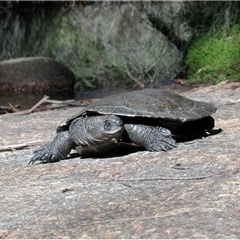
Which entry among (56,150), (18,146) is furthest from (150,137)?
(18,146)

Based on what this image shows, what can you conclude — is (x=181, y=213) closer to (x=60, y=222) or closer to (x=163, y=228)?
(x=163, y=228)

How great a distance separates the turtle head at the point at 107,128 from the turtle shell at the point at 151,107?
0.06 m

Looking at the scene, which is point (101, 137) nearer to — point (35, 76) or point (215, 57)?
point (215, 57)

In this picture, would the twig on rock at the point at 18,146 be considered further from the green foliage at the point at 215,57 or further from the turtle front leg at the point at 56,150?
the green foliage at the point at 215,57

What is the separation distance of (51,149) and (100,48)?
9.05 metres

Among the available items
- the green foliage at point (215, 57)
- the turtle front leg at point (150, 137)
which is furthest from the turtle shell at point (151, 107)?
the green foliage at point (215, 57)

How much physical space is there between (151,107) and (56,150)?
823 millimetres

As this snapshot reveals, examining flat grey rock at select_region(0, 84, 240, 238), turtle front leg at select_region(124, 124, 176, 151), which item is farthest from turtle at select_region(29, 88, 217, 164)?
flat grey rock at select_region(0, 84, 240, 238)

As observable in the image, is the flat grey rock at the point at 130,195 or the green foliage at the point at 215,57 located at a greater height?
the flat grey rock at the point at 130,195

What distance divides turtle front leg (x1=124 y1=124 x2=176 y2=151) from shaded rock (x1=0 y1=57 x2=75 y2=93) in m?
7.68

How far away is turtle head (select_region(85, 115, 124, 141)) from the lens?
4770 millimetres

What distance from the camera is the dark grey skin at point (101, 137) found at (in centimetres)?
480

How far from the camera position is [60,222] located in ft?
11.5

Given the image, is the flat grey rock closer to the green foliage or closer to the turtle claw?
the turtle claw
